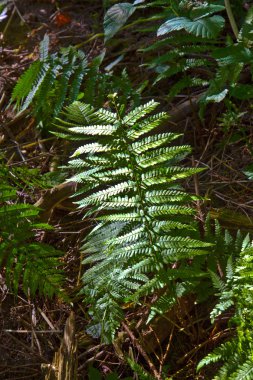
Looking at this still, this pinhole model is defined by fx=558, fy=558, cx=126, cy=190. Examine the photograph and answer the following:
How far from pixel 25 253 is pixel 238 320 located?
3.01 ft

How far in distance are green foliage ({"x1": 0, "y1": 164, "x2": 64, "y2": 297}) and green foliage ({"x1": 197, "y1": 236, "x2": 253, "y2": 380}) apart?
0.66 metres

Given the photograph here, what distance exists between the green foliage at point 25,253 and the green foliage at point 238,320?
26.2 inches

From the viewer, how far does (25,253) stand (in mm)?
2223

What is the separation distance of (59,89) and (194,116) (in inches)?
26.6

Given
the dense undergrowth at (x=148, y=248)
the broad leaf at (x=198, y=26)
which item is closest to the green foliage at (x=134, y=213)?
the dense undergrowth at (x=148, y=248)

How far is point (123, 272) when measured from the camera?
1824mm

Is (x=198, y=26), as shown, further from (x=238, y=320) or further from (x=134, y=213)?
(x=238, y=320)

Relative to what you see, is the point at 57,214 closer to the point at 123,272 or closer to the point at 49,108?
the point at 49,108

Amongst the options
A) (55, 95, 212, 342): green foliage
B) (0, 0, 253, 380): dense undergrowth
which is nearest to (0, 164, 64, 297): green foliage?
(0, 0, 253, 380): dense undergrowth

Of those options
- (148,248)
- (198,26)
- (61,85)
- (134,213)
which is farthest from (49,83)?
(148,248)

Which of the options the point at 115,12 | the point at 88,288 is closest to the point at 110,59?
the point at 115,12

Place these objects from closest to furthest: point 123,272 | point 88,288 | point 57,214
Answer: point 123,272 → point 88,288 → point 57,214

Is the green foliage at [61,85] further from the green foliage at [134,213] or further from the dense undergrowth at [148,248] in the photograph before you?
the green foliage at [134,213]

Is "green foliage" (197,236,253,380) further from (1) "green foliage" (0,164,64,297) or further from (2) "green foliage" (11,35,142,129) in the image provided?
(2) "green foliage" (11,35,142,129)
